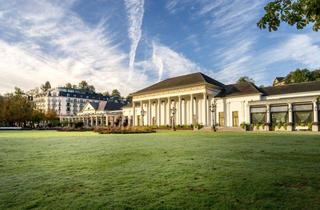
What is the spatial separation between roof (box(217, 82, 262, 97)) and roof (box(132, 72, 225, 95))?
73.5 inches

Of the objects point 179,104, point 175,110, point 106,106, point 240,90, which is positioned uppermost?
point 240,90

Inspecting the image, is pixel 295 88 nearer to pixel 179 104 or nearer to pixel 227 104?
pixel 227 104

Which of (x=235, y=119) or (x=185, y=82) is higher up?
(x=185, y=82)

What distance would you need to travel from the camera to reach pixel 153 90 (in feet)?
197

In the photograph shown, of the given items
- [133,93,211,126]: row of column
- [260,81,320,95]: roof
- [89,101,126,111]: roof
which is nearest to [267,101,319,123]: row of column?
[260,81,320,95]: roof

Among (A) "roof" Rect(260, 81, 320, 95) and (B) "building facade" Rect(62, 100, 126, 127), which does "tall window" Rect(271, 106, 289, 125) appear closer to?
(A) "roof" Rect(260, 81, 320, 95)

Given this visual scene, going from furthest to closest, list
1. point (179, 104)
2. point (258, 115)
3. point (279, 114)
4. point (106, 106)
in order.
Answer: point (106, 106)
point (179, 104)
point (258, 115)
point (279, 114)

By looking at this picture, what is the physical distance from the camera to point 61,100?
123m

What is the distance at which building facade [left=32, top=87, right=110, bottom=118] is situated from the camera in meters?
121

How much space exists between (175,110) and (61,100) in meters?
86.4

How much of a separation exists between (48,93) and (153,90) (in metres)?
81.4

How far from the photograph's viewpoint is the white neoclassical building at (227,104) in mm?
37656

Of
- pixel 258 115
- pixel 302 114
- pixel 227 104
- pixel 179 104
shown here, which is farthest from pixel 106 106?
pixel 302 114

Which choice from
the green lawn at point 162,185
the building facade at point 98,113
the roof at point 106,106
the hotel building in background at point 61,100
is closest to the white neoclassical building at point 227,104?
the building facade at point 98,113
